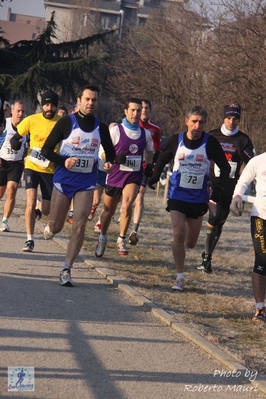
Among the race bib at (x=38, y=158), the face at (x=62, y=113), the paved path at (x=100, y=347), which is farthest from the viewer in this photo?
the face at (x=62, y=113)

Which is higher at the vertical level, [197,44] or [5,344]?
[197,44]

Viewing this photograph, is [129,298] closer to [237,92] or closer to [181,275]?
[181,275]

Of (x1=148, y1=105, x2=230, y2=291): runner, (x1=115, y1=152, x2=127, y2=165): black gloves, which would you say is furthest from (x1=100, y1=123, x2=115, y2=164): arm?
(x1=115, y1=152, x2=127, y2=165): black gloves

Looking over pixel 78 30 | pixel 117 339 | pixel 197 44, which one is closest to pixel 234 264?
pixel 117 339

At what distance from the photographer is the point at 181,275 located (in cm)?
1024

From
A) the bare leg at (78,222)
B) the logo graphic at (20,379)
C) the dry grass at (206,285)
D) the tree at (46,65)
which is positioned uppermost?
the tree at (46,65)

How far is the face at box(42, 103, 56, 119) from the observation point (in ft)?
38.4

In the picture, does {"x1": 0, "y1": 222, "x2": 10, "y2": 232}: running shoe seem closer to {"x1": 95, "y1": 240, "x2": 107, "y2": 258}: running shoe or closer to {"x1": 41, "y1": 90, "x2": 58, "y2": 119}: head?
{"x1": 95, "y1": 240, "x2": 107, "y2": 258}: running shoe

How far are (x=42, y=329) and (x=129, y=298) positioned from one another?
211cm

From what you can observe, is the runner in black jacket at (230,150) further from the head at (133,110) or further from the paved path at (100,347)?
the paved path at (100,347)

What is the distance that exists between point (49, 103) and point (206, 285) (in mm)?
3185

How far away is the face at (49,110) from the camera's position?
38.4 ft

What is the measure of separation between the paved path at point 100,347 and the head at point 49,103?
2.54 meters

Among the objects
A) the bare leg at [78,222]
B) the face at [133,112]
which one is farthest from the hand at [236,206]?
the face at [133,112]
